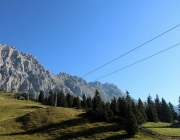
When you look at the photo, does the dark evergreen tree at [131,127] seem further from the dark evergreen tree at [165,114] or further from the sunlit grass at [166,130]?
the dark evergreen tree at [165,114]

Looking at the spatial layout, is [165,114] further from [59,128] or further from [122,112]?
[59,128]

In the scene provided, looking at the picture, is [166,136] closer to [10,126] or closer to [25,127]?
[25,127]

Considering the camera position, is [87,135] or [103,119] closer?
[87,135]

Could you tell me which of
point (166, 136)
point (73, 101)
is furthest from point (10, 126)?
point (73, 101)

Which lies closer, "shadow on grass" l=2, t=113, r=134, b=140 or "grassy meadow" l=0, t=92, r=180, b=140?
"grassy meadow" l=0, t=92, r=180, b=140

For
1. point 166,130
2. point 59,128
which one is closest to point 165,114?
point 166,130

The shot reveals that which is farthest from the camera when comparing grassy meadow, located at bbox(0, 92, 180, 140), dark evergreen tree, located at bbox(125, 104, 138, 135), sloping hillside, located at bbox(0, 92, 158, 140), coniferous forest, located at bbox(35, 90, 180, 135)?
coniferous forest, located at bbox(35, 90, 180, 135)

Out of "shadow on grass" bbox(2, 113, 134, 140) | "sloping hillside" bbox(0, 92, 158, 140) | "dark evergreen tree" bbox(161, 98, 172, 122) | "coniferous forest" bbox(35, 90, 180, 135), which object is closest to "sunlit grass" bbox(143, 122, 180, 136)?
"coniferous forest" bbox(35, 90, 180, 135)

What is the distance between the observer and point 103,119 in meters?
61.4

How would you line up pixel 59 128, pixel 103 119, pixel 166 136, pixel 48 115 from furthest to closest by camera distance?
pixel 48 115 < pixel 103 119 < pixel 59 128 < pixel 166 136

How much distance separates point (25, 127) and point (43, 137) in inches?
468

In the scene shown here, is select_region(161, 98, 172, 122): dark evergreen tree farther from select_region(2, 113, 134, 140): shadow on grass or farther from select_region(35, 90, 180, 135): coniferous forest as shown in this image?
select_region(2, 113, 134, 140): shadow on grass

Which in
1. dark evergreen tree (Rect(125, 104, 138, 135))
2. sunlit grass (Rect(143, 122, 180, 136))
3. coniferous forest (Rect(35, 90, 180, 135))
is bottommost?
sunlit grass (Rect(143, 122, 180, 136))

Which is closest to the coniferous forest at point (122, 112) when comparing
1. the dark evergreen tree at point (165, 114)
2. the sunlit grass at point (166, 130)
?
the dark evergreen tree at point (165, 114)
